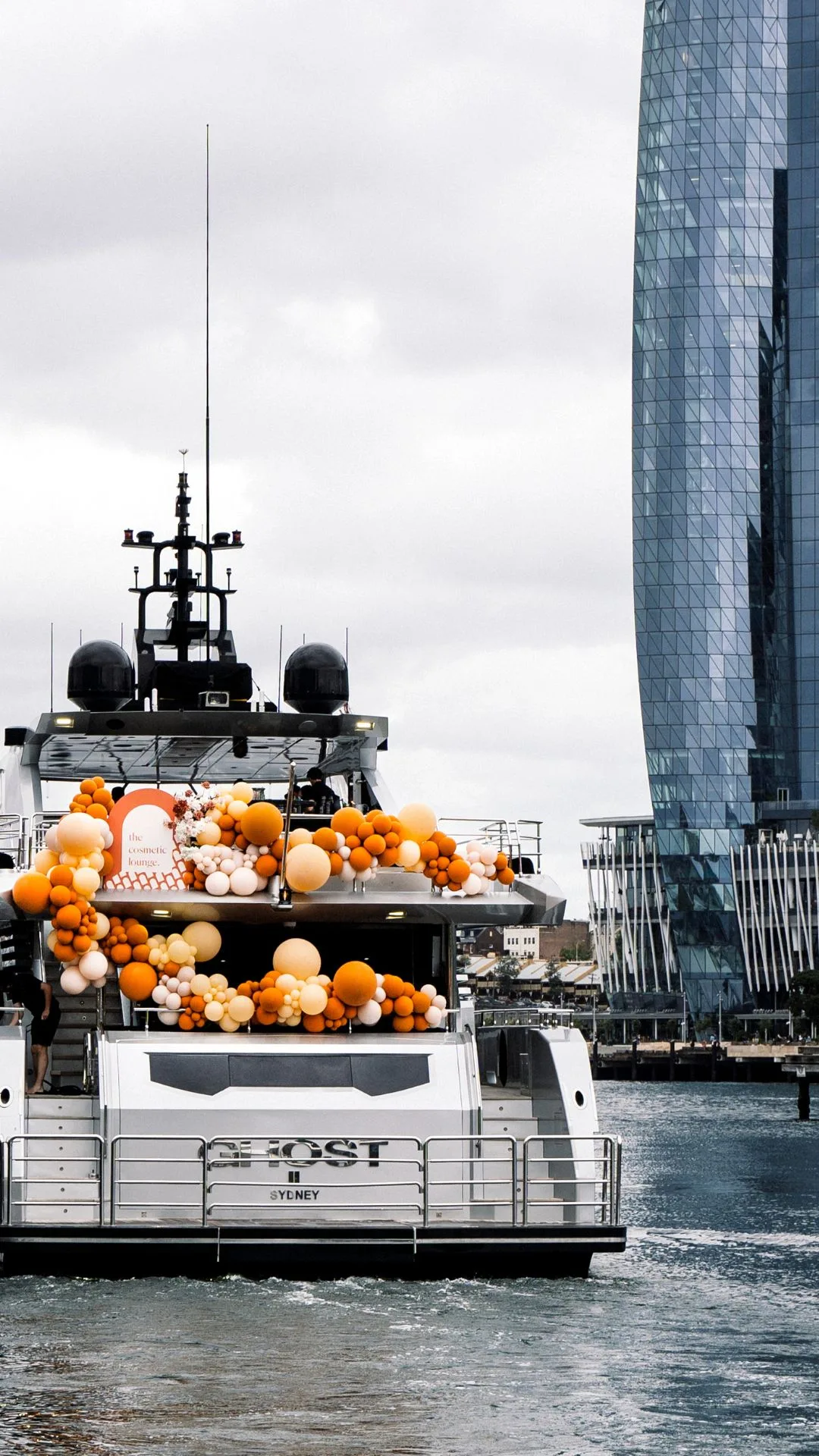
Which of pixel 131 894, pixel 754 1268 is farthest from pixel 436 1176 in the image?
pixel 754 1268

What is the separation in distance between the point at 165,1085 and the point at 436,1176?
249cm

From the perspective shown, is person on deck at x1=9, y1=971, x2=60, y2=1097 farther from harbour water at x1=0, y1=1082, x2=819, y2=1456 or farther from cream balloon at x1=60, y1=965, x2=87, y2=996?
harbour water at x1=0, y1=1082, x2=819, y2=1456

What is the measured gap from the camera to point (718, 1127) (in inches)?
2768

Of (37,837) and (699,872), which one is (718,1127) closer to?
(37,837)

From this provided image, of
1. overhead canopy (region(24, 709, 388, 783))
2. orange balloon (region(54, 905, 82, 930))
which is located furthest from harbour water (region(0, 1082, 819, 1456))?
overhead canopy (region(24, 709, 388, 783))

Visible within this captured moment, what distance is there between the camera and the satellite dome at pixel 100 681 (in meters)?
25.5

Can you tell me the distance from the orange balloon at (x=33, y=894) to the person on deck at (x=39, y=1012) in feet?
4.04

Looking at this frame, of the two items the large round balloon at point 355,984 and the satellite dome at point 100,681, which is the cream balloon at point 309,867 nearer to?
the large round balloon at point 355,984

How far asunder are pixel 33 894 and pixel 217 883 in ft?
5.49

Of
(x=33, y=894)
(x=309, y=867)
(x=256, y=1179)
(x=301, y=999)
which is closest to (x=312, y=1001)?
(x=301, y=999)

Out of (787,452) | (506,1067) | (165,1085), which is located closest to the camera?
(165,1085)

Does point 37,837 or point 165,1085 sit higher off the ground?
point 37,837

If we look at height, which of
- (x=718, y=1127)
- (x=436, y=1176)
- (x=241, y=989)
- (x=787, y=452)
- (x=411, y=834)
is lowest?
(x=718, y=1127)

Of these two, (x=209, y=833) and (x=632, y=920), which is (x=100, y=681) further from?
(x=632, y=920)
